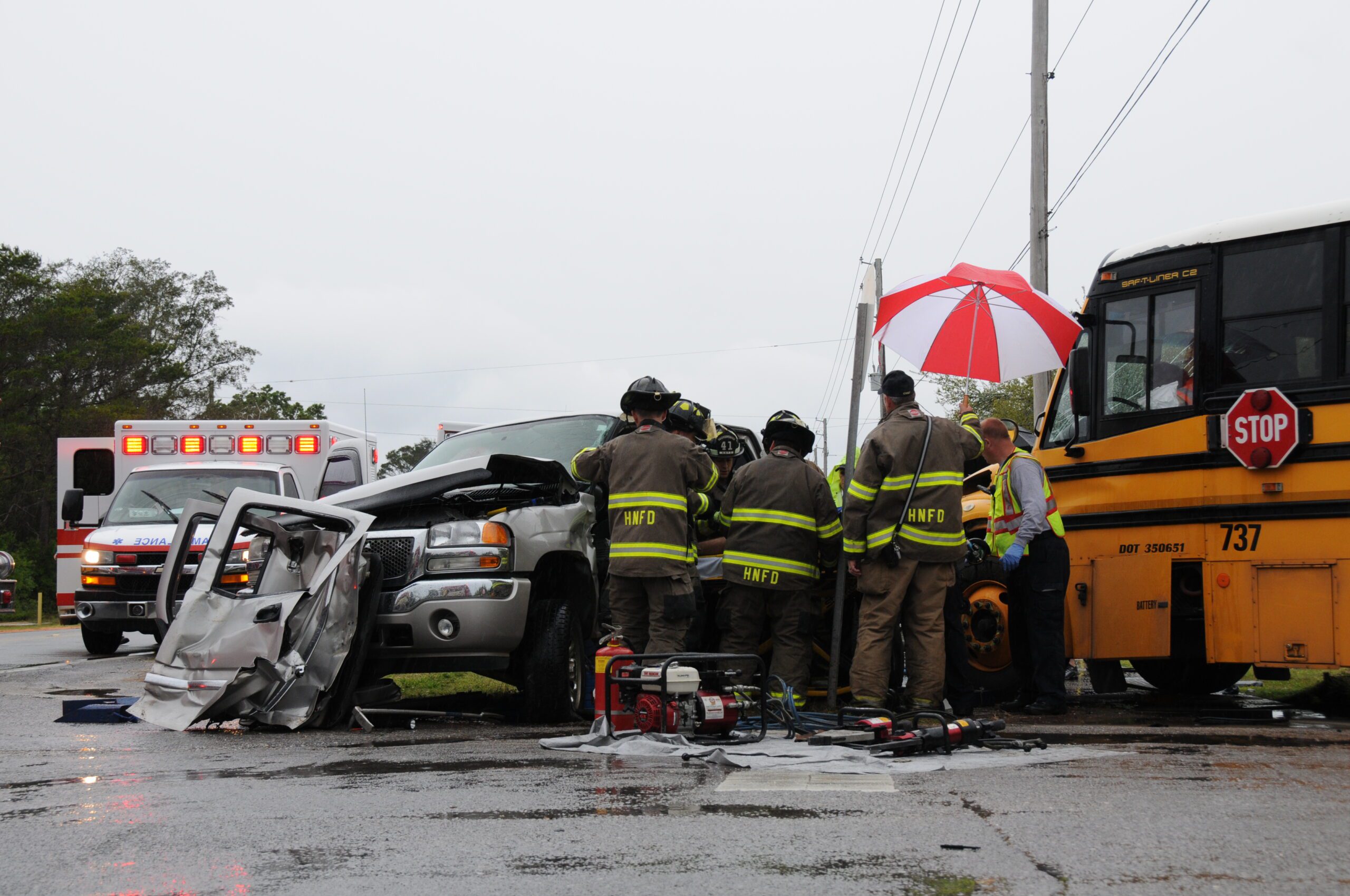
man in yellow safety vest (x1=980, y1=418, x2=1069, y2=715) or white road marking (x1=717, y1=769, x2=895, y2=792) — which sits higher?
man in yellow safety vest (x1=980, y1=418, x2=1069, y2=715)

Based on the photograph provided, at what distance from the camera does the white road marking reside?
5.27 metres

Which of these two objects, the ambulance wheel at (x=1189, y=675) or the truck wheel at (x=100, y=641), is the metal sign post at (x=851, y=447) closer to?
the ambulance wheel at (x=1189, y=675)

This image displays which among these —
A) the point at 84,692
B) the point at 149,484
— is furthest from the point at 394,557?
the point at 149,484

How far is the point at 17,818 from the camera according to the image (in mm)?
4828

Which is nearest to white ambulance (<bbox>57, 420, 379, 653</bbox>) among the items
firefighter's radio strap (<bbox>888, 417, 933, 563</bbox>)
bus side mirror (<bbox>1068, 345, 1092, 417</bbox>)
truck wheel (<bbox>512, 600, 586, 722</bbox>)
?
truck wheel (<bbox>512, 600, 586, 722</bbox>)

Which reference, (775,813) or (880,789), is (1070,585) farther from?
(775,813)

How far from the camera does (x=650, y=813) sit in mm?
4719

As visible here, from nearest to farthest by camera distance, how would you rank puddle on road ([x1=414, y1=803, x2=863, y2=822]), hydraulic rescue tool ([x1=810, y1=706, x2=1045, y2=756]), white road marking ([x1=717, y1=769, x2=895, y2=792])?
puddle on road ([x1=414, y1=803, x2=863, y2=822]) < white road marking ([x1=717, y1=769, x2=895, y2=792]) < hydraulic rescue tool ([x1=810, y1=706, x2=1045, y2=756])

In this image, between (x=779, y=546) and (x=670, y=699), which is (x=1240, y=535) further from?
(x=670, y=699)

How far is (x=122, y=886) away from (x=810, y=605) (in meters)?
4.59

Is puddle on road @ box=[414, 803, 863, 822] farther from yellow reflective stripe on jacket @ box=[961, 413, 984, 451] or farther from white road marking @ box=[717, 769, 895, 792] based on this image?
yellow reflective stripe on jacket @ box=[961, 413, 984, 451]

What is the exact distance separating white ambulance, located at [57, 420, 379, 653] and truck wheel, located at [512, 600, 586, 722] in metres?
5.91

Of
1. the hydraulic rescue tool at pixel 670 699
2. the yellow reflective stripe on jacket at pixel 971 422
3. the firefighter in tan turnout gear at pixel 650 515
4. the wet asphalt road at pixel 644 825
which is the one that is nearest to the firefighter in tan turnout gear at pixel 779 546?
the firefighter in tan turnout gear at pixel 650 515

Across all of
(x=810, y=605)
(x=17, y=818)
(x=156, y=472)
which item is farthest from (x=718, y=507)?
(x=156, y=472)
